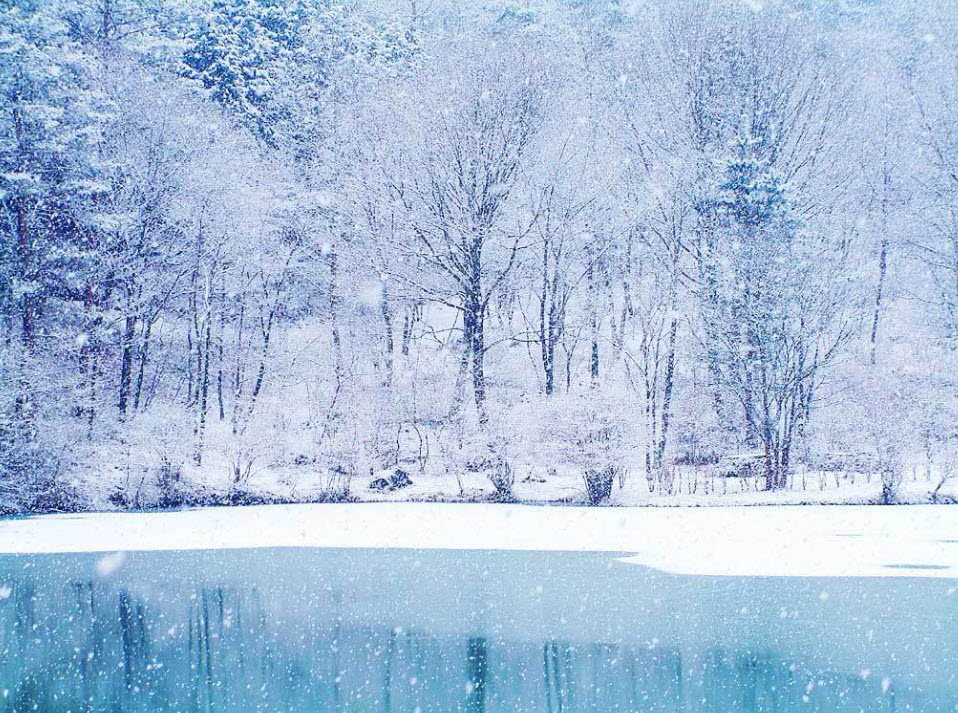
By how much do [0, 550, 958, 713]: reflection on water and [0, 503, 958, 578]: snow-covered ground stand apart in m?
1.37

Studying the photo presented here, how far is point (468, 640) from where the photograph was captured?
9469mm

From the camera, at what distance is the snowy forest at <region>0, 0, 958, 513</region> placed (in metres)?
21.4

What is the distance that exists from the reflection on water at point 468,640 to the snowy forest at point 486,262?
326 inches

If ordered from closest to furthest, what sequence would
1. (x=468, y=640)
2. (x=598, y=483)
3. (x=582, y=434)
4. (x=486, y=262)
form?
(x=468, y=640), (x=582, y=434), (x=598, y=483), (x=486, y=262)

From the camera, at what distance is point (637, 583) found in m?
12.2

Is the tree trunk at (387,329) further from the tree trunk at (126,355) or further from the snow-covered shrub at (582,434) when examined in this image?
the snow-covered shrub at (582,434)

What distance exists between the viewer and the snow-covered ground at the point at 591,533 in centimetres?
1362

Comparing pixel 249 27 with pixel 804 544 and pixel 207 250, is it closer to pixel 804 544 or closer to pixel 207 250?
pixel 207 250

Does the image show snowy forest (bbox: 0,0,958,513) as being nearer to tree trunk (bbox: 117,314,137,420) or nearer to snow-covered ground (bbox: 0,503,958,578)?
tree trunk (bbox: 117,314,137,420)

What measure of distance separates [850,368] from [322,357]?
17.4 metres

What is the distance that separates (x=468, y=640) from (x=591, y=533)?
7575mm

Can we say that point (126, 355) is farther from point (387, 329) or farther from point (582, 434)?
point (582, 434)

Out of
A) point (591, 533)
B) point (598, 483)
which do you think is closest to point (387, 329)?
point (598, 483)

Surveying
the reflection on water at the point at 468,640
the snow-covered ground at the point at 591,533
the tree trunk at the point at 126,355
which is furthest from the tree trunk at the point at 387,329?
the reflection on water at the point at 468,640
